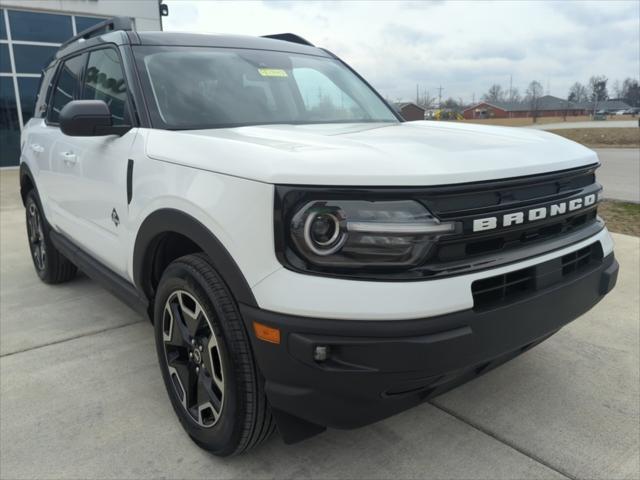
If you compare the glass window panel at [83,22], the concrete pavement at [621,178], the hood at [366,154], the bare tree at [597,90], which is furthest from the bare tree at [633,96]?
the hood at [366,154]

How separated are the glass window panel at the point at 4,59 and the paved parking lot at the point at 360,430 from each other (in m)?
14.3

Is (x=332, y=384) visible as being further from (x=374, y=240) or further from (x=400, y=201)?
(x=400, y=201)

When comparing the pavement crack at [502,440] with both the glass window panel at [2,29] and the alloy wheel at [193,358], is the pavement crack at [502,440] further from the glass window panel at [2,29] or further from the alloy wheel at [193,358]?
the glass window panel at [2,29]

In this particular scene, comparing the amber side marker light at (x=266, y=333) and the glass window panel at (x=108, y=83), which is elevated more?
the glass window panel at (x=108, y=83)

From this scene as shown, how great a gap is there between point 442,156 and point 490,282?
1.52 ft

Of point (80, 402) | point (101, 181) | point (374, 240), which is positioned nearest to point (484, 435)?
point (374, 240)

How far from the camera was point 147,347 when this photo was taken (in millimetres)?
3461

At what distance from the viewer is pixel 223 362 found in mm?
2033

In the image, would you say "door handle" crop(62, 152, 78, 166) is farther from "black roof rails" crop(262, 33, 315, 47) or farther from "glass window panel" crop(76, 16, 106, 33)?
"glass window panel" crop(76, 16, 106, 33)

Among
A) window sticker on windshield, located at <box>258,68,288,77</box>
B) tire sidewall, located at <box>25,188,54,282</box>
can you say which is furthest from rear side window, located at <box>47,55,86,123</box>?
window sticker on windshield, located at <box>258,68,288,77</box>

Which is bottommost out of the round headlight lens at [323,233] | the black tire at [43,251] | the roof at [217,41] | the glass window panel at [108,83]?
the black tire at [43,251]

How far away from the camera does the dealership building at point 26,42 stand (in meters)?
15.0

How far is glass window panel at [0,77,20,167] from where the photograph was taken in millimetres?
15367

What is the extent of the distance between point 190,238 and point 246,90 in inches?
45.5
